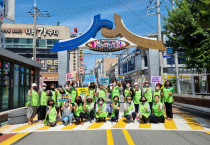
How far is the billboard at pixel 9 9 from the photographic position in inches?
469

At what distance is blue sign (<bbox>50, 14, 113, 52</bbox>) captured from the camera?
15336mm

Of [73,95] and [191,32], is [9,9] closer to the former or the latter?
[73,95]

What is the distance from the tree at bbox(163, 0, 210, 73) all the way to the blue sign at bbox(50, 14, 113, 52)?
5.18 m

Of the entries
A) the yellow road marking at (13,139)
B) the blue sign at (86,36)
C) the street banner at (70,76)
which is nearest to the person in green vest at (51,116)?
the yellow road marking at (13,139)

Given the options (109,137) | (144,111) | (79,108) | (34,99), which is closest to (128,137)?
(109,137)

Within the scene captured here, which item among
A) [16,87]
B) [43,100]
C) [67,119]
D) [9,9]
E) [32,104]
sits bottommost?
[67,119]

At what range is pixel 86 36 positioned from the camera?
1539cm

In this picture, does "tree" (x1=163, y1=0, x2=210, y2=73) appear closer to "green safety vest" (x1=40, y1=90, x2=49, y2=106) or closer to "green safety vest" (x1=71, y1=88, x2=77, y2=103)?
"green safety vest" (x1=71, y1=88, x2=77, y2=103)

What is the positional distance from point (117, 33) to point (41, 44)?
1286 inches

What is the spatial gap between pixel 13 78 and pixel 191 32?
35.7 ft

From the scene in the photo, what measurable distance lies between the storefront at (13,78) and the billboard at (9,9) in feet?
11.3

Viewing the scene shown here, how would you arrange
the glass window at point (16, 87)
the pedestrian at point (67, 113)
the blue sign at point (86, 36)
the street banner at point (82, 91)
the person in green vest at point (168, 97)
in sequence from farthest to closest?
1. the blue sign at point (86, 36)
2. the glass window at point (16, 87)
3. the street banner at point (82, 91)
4. the person in green vest at point (168, 97)
5. the pedestrian at point (67, 113)

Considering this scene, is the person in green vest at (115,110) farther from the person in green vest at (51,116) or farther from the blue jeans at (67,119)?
the person in green vest at (51,116)

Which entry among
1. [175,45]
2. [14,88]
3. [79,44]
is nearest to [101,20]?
[79,44]
